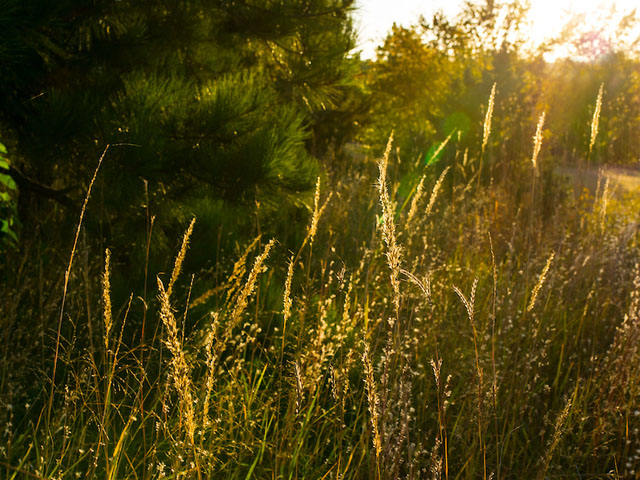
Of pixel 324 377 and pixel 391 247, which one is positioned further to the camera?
pixel 324 377

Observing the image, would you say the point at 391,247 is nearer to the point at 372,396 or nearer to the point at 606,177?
the point at 372,396

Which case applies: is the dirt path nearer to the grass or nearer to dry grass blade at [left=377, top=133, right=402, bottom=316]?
the grass

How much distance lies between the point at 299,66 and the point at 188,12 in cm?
80

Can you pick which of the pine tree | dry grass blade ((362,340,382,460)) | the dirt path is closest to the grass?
dry grass blade ((362,340,382,460))

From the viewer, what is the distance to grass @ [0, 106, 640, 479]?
1.36 m

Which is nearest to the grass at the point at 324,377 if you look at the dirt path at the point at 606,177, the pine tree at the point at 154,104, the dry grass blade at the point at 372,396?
the dry grass blade at the point at 372,396

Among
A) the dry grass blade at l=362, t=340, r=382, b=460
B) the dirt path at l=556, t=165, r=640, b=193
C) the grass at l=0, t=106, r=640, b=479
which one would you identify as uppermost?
the dirt path at l=556, t=165, r=640, b=193

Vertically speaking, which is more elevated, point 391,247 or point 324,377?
point 391,247

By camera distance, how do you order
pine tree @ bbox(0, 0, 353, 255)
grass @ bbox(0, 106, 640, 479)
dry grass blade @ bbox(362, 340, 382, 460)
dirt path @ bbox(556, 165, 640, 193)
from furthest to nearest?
dirt path @ bbox(556, 165, 640, 193), pine tree @ bbox(0, 0, 353, 255), grass @ bbox(0, 106, 640, 479), dry grass blade @ bbox(362, 340, 382, 460)

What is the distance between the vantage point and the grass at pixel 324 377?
1.36m

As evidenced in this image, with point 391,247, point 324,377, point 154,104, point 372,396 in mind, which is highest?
point 154,104

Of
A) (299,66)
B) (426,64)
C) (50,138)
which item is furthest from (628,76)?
(50,138)

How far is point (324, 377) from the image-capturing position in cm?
221

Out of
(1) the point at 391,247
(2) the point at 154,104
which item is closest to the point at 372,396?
(1) the point at 391,247
